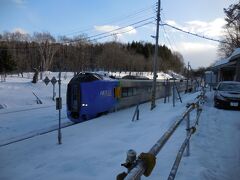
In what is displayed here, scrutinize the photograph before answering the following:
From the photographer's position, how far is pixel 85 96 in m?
17.0

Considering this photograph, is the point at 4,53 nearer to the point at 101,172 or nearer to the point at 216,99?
the point at 216,99

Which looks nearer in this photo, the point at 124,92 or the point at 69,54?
the point at 124,92

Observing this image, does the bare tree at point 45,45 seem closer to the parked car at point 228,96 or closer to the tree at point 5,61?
the tree at point 5,61

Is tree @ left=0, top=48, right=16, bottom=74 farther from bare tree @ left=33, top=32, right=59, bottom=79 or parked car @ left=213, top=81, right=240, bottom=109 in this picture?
parked car @ left=213, top=81, right=240, bottom=109

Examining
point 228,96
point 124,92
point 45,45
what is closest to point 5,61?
point 45,45

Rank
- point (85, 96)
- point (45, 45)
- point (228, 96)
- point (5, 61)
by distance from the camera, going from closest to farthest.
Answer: point (85, 96)
point (228, 96)
point (5, 61)
point (45, 45)

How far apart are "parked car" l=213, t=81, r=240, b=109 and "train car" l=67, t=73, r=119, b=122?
6.88 meters

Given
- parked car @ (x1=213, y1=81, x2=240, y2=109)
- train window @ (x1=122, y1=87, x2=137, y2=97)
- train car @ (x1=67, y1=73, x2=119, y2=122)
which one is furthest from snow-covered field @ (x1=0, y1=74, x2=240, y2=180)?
train window @ (x1=122, y1=87, x2=137, y2=97)

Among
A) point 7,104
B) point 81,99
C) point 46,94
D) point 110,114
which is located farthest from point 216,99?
point 46,94

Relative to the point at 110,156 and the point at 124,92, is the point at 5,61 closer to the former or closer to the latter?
the point at 124,92

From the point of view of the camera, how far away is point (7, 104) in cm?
2948

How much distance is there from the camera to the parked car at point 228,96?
58.1 feet

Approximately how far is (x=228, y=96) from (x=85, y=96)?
27.5 feet

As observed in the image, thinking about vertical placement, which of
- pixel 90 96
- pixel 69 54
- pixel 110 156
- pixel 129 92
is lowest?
pixel 110 156
